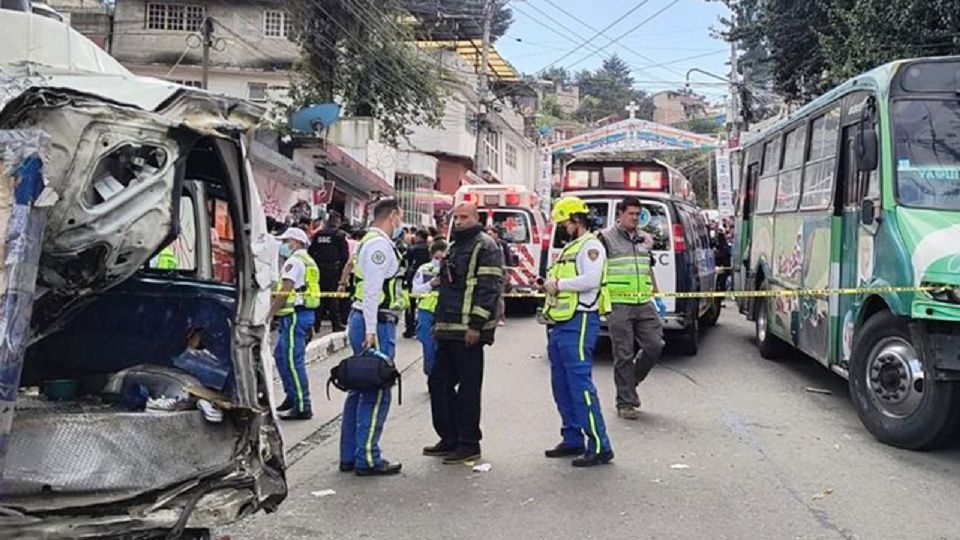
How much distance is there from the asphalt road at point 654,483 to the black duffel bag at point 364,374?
2.14 feet

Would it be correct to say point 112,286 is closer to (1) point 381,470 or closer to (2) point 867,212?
(1) point 381,470

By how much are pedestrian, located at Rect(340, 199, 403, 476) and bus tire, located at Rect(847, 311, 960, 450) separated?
3.88 metres

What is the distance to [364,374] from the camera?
5.98m

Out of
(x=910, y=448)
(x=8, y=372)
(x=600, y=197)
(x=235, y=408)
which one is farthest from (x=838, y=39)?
(x=8, y=372)

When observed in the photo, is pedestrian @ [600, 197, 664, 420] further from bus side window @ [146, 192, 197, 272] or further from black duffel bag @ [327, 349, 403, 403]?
bus side window @ [146, 192, 197, 272]

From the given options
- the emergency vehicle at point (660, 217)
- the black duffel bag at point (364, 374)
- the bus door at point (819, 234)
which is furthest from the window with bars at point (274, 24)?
the black duffel bag at point (364, 374)

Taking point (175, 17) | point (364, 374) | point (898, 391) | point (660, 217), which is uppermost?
point (175, 17)

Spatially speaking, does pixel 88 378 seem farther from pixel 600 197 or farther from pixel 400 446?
pixel 600 197

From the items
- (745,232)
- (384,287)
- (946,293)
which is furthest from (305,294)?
(745,232)

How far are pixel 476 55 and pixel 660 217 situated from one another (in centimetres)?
3082

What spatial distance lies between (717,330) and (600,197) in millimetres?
4942

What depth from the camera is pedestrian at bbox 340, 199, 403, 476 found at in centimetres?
612

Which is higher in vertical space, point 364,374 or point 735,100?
point 735,100

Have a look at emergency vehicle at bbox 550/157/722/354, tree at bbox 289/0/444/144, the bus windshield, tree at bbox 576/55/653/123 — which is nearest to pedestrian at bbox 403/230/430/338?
emergency vehicle at bbox 550/157/722/354
